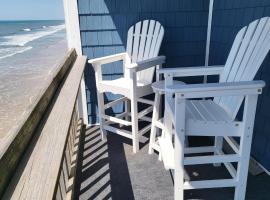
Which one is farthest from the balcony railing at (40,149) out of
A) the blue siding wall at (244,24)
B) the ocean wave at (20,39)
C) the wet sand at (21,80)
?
the ocean wave at (20,39)

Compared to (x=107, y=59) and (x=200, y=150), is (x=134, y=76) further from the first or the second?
(x=200, y=150)

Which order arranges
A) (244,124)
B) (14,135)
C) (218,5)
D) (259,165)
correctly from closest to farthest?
(14,135), (244,124), (259,165), (218,5)

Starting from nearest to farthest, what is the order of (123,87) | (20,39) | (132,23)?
(123,87)
(132,23)
(20,39)

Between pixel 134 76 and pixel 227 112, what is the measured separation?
2.89ft

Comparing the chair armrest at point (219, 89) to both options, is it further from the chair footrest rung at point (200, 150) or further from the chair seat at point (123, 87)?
the chair seat at point (123, 87)

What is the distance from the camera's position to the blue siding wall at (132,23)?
2773 mm

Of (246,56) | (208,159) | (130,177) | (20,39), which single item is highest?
(246,56)

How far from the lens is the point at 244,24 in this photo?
2.21m

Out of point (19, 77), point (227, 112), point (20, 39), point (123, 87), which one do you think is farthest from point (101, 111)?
point (20, 39)

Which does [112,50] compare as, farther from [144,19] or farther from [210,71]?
[210,71]

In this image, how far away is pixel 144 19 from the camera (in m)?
2.85

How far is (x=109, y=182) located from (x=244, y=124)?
1.15 metres

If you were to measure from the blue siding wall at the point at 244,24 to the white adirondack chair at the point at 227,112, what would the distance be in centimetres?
29

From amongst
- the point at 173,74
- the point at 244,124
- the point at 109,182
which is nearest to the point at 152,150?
the point at 109,182
